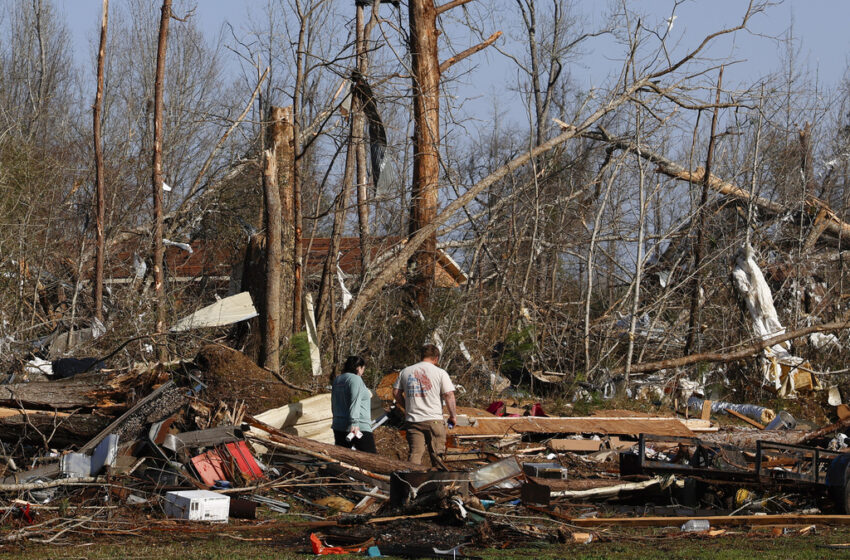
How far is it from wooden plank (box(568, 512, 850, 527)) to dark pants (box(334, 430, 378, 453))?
8.55 feet

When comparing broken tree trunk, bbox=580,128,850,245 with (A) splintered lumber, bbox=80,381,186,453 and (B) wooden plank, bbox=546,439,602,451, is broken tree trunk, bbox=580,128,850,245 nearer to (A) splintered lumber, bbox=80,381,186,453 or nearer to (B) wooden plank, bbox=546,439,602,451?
(B) wooden plank, bbox=546,439,602,451

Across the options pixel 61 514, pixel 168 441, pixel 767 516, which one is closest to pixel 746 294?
pixel 767 516

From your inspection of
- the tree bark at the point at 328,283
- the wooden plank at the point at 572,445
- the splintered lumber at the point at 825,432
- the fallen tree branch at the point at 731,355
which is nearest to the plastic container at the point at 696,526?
the wooden plank at the point at 572,445

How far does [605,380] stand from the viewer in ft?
48.1

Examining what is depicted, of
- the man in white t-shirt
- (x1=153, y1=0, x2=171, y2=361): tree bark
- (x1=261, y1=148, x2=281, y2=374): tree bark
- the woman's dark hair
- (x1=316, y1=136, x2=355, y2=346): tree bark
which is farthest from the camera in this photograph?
(x1=153, y1=0, x2=171, y2=361): tree bark

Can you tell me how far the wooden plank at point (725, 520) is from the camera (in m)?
7.10

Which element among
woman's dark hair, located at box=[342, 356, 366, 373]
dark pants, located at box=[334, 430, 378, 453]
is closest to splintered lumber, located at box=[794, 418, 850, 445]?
dark pants, located at box=[334, 430, 378, 453]

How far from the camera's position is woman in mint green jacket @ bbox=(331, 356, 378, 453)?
8.98m

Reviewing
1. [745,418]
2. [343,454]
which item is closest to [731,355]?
[745,418]

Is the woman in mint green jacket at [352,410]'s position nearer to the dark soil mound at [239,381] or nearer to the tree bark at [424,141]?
the dark soil mound at [239,381]

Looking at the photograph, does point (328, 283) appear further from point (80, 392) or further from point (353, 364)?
point (80, 392)

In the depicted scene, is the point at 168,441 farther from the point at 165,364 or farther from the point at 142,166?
the point at 142,166

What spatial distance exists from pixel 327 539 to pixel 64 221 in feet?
48.9

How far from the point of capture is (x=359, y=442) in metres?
9.07
